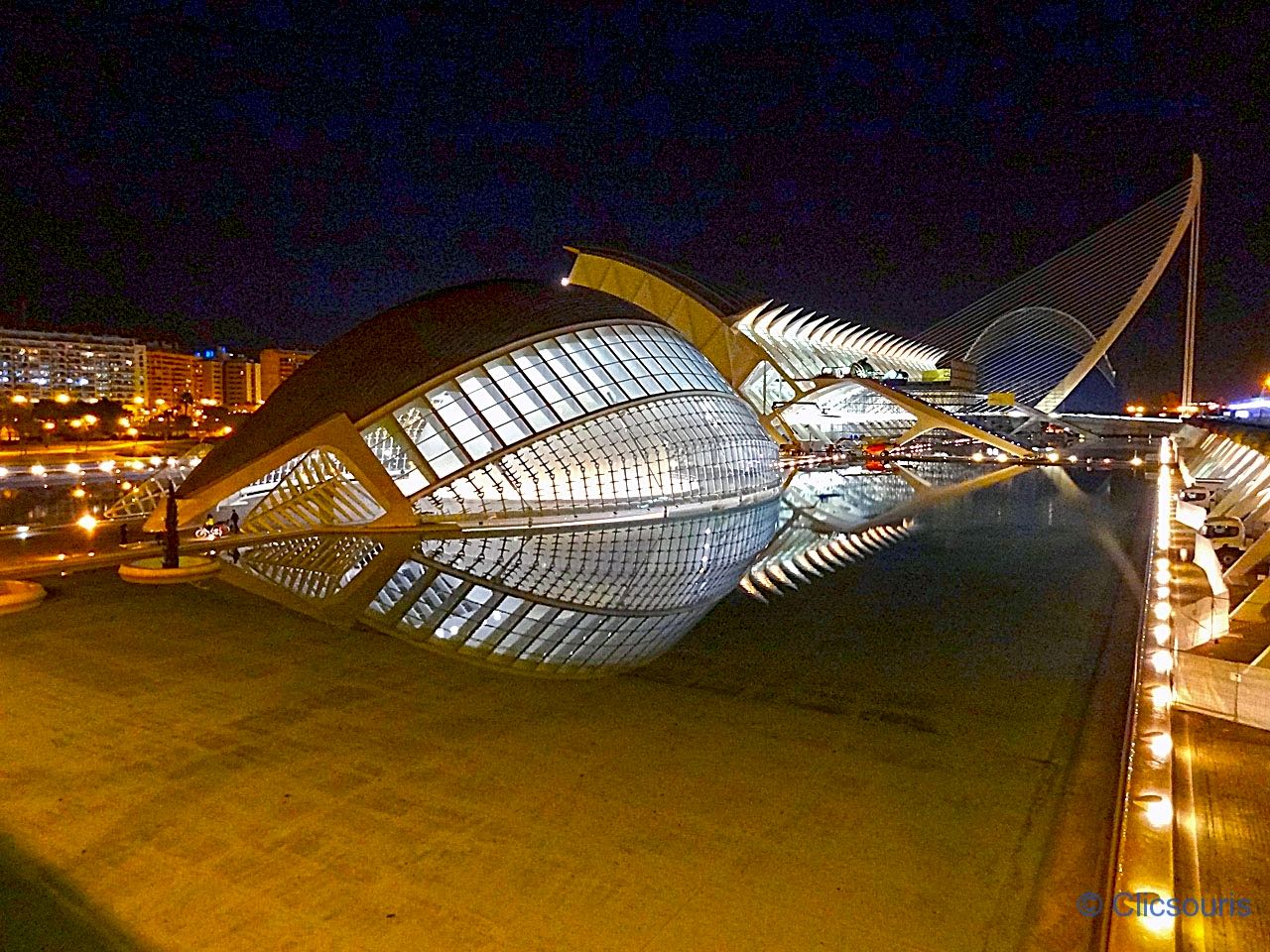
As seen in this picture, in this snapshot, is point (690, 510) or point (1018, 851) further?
point (690, 510)

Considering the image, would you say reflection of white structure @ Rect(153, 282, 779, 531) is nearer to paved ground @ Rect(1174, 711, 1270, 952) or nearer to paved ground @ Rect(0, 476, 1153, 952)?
paved ground @ Rect(0, 476, 1153, 952)

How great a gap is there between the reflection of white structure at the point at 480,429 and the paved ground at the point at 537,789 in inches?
377

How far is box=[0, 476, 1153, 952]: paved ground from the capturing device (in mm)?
5164

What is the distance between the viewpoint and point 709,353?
57375mm

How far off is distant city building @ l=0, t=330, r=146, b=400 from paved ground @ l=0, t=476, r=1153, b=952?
117 m

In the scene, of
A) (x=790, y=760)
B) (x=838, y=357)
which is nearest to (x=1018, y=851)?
(x=790, y=760)

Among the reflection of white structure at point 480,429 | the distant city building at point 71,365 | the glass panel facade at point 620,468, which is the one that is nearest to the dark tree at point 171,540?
the reflection of white structure at point 480,429

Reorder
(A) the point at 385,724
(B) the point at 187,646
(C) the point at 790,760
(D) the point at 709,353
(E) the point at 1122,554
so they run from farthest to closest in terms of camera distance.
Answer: (D) the point at 709,353
(E) the point at 1122,554
(B) the point at 187,646
(A) the point at 385,724
(C) the point at 790,760

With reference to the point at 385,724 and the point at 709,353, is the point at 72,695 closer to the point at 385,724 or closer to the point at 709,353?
the point at 385,724

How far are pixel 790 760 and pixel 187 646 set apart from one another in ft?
26.1

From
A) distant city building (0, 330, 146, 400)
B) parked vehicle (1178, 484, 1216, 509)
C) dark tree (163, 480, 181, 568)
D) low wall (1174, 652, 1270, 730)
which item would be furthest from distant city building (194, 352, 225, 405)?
low wall (1174, 652, 1270, 730)

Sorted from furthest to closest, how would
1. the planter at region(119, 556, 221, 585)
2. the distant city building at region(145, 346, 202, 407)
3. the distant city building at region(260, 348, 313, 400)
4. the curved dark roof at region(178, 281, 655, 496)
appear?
the distant city building at region(260, 348, 313, 400)
the distant city building at region(145, 346, 202, 407)
the curved dark roof at region(178, 281, 655, 496)
the planter at region(119, 556, 221, 585)

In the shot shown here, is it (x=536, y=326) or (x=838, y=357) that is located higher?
(x=838, y=357)

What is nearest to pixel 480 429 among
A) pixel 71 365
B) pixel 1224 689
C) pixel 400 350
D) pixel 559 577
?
pixel 400 350
